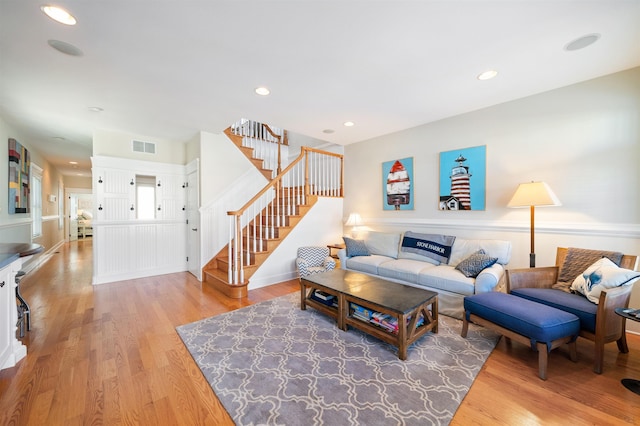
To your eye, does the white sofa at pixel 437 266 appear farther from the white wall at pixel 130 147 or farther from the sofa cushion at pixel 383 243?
the white wall at pixel 130 147

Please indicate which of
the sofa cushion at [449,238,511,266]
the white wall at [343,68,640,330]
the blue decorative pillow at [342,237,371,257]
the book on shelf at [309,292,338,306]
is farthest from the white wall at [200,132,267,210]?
the sofa cushion at [449,238,511,266]

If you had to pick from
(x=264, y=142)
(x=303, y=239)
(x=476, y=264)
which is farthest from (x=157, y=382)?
(x=264, y=142)

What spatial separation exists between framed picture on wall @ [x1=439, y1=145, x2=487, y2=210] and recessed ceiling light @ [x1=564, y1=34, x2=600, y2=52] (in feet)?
4.54

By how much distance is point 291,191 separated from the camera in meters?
5.30

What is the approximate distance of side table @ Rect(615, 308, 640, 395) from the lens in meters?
1.59

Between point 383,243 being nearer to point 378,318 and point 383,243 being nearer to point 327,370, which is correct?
point 378,318

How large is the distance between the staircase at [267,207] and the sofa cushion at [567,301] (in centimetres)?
323

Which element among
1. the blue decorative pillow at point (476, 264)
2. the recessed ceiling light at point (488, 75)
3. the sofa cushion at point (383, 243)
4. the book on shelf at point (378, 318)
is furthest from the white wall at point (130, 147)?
the blue decorative pillow at point (476, 264)

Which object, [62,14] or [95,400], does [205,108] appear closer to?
[62,14]

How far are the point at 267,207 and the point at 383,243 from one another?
2199 millimetres

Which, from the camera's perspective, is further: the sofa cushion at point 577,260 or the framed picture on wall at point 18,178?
the framed picture on wall at point 18,178

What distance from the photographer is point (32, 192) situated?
5.23 m

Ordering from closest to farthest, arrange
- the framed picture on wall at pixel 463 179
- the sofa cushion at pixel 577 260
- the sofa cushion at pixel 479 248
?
the sofa cushion at pixel 577 260 < the sofa cushion at pixel 479 248 < the framed picture on wall at pixel 463 179

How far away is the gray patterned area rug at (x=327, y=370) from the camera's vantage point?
1536 mm
